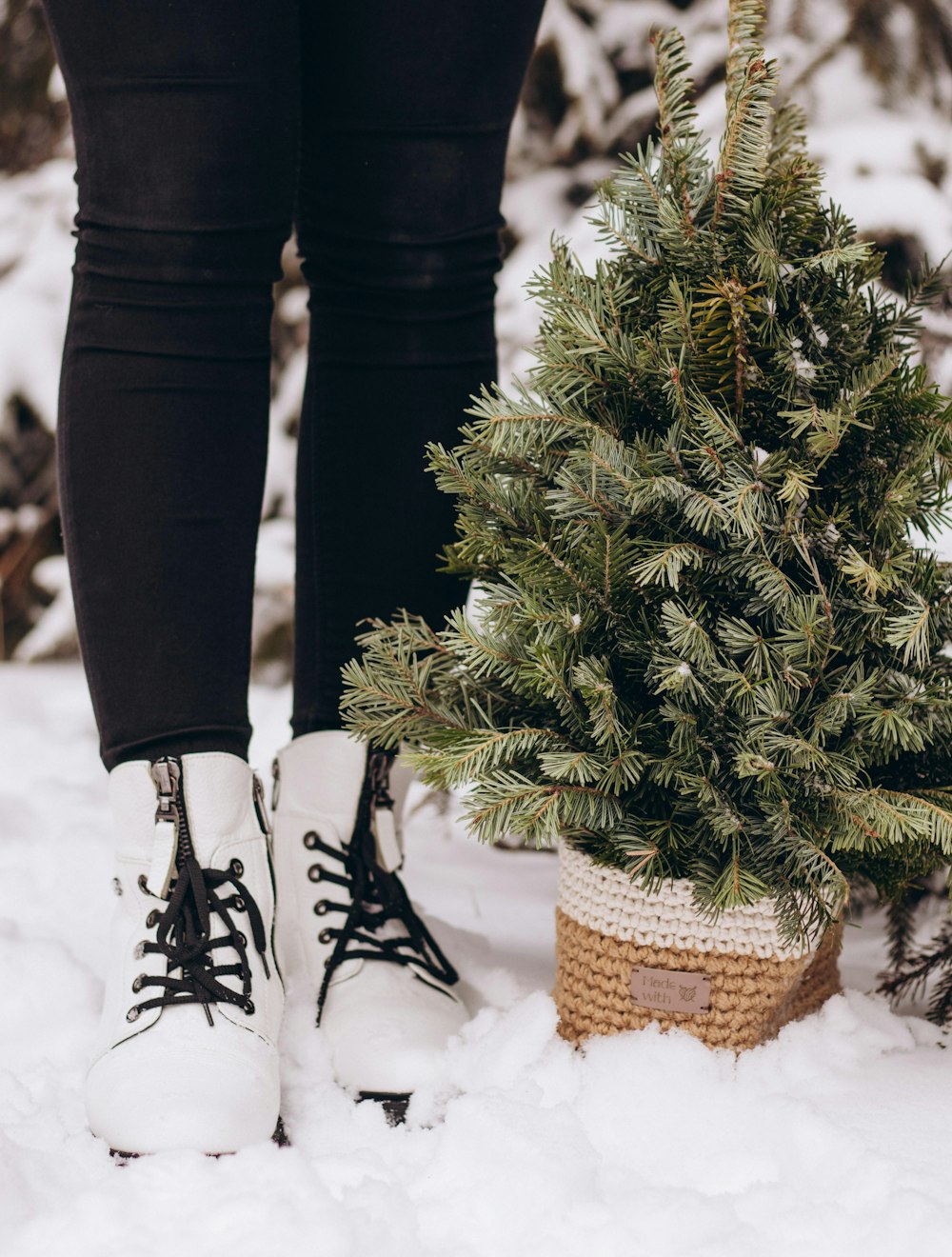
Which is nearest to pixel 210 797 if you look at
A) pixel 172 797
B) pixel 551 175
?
pixel 172 797

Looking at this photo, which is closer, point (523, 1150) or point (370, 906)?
point (523, 1150)

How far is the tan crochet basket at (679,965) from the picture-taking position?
0.84 meters

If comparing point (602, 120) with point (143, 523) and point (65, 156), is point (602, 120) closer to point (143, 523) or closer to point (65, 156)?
point (65, 156)

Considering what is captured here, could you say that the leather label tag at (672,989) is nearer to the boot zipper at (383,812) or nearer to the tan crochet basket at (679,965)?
the tan crochet basket at (679,965)

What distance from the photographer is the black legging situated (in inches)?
32.3

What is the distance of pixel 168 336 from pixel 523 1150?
59cm

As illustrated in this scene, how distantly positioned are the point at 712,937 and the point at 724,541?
281 millimetres

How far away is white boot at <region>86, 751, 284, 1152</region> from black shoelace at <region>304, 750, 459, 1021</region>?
0.08 m

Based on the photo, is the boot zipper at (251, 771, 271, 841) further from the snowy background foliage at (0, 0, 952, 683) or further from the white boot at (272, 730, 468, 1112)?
the snowy background foliage at (0, 0, 952, 683)

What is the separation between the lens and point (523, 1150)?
0.73 metres

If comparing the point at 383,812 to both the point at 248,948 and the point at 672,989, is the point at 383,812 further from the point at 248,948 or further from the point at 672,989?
the point at 672,989

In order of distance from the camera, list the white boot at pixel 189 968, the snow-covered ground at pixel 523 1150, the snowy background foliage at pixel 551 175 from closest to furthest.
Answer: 1. the snow-covered ground at pixel 523 1150
2. the white boot at pixel 189 968
3. the snowy background foliage at pixel 551 175

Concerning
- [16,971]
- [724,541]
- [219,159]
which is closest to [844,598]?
[724,541]

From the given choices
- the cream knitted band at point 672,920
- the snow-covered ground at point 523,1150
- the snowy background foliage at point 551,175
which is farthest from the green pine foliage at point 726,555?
the snowy background foliage at point 551,175
